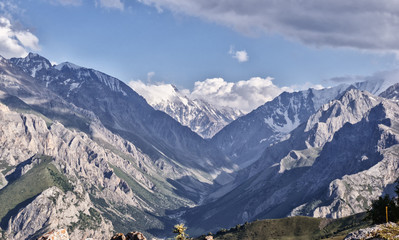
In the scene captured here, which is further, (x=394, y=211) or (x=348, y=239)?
(x=394, y=211)

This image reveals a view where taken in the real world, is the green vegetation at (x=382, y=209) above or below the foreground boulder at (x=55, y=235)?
above

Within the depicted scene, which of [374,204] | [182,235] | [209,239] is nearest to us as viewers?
[209,239]

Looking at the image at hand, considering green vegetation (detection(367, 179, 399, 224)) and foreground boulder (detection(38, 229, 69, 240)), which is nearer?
foreground boulder (detection(38, 229, 69, 240))

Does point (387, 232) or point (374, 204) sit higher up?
point (374, 204)

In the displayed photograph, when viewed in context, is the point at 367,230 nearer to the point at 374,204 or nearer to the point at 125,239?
the point at 125,239

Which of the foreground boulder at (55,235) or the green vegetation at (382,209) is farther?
the green vegetation at (382,209)

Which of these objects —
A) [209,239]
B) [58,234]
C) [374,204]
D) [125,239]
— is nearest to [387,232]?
[209,239]

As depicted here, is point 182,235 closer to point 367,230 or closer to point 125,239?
point 125,239

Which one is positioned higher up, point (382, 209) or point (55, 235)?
point (382, 209)

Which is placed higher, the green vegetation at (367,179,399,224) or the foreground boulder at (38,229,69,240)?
the green vegetation at (367,179,399,224)

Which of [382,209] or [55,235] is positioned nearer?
[55,235]

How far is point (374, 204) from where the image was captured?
415ft

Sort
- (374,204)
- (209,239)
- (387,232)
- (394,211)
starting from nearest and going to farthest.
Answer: (387,232) < (209,239) < (394,211) < (374,204)

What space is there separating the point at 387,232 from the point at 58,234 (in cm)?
4783
